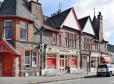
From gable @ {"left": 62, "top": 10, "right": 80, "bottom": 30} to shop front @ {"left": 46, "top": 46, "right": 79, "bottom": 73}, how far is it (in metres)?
3.74

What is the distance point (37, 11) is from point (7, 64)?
338 inches

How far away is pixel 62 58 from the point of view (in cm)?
4591

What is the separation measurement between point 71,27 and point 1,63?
14924 millimetres

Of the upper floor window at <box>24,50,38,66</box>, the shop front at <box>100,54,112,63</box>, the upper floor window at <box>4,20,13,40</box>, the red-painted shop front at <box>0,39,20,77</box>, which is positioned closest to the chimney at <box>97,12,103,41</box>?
the shop front at <box>100,54,112,63</box>

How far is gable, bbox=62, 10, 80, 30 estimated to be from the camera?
46694mm

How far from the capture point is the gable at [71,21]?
153ft

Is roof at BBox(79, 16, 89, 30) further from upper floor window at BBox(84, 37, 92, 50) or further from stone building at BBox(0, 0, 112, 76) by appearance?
upper floor window at BBox(84, 37, 92, 50)

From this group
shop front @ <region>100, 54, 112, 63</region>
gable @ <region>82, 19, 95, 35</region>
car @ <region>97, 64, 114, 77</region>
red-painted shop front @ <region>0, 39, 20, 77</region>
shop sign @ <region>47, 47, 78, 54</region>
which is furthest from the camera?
shop front @ <region>100, 54, 112, 63</region>

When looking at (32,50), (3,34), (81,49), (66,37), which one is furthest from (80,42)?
(3,34)

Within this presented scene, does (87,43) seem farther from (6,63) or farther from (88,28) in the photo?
(6,63)

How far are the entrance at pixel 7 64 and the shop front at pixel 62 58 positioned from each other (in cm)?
703

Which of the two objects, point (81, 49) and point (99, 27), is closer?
point (81, 49)

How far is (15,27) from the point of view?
36875 mm

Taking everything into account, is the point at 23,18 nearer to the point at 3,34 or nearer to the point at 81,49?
the point at 3,34
